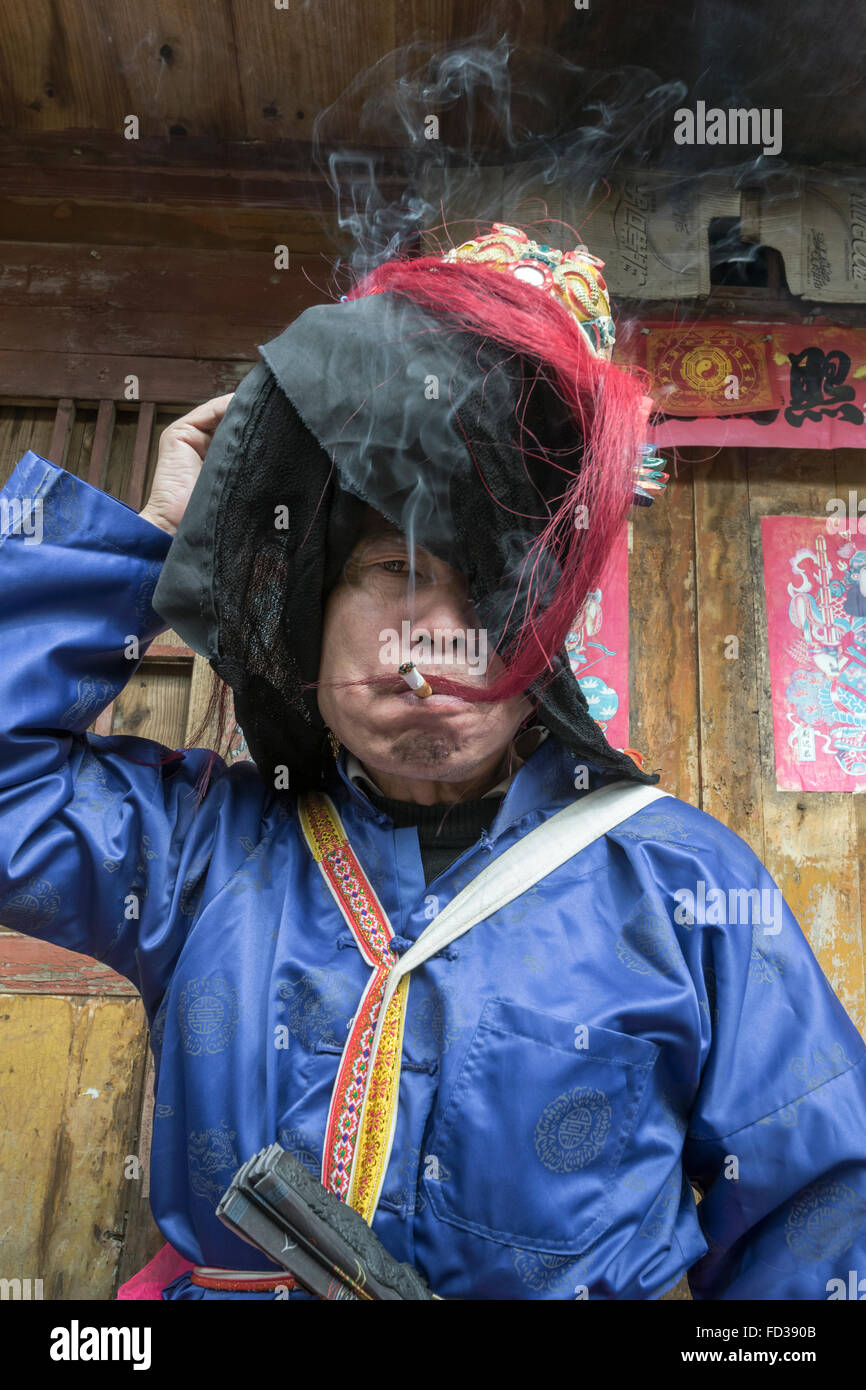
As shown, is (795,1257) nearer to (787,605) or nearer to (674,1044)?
(674,1044)

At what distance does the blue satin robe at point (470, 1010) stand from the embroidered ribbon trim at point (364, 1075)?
0.08 feet

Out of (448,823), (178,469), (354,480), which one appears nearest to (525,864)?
(448,823)

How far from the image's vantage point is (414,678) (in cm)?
145

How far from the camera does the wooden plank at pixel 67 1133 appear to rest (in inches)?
90.0

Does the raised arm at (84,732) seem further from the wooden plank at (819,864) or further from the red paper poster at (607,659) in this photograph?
the wooden plank at (819,864)

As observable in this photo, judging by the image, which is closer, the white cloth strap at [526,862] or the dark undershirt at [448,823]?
the white cloth strap at [526,862]

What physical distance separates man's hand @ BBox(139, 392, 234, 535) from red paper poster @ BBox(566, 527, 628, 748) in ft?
4.09

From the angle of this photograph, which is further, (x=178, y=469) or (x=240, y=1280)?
(x=178, y=469)

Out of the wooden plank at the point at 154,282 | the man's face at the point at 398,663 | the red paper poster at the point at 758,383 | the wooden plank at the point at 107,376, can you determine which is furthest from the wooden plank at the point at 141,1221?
the red paper poster at the point at 758,383

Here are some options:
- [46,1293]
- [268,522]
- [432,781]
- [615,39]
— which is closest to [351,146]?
[615,39]

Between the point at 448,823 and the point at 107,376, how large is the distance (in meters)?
1.74

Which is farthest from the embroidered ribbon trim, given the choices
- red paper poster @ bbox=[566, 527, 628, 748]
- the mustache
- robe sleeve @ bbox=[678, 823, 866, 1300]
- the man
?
red paper poster @ bbox=[566, 527, 628, 748]

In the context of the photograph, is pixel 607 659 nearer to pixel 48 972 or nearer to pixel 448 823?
pixel 448 823

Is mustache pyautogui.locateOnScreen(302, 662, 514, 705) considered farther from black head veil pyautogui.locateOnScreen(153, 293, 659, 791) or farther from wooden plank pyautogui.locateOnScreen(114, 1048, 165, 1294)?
wooden plank pyautogui.locateOnScreen(114, 1048, 165, 1294)
